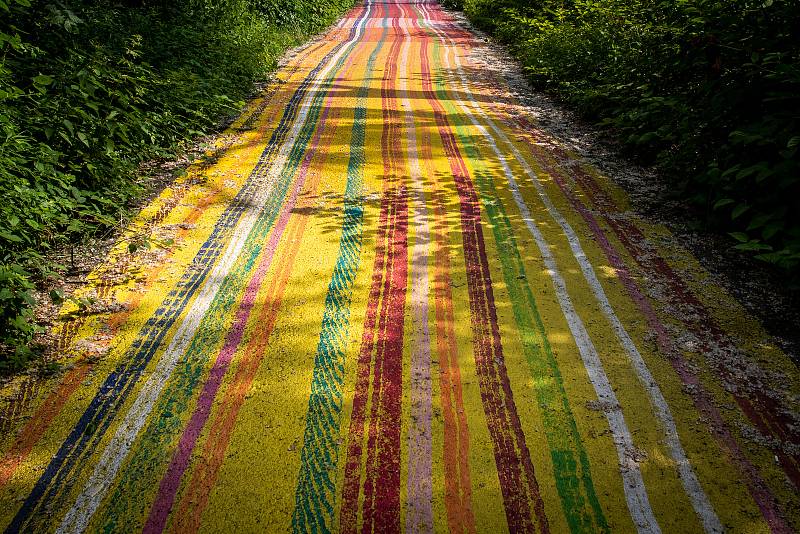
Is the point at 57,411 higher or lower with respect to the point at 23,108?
lower

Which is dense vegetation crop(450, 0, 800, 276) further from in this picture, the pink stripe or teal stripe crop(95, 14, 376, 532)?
teal stripe crop(95, 14, 376, 532)

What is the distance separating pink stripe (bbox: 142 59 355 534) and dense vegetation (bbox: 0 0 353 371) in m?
0.97

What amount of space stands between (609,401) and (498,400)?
0.54 m

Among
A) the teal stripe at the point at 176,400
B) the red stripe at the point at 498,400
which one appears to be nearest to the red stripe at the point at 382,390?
the red stripe at the point at 498,400

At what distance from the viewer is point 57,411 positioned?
2312mm

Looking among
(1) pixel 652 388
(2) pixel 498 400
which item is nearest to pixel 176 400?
(2) pixel 498 400

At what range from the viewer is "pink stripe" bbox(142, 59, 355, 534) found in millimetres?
1935

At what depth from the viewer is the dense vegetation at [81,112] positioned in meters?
3.03

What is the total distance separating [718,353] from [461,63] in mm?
9853

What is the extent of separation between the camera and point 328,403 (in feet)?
7.95

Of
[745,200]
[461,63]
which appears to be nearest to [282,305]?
[745,200]

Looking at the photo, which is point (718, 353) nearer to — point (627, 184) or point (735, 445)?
point (735, 445)

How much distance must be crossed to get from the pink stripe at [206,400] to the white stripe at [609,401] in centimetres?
183

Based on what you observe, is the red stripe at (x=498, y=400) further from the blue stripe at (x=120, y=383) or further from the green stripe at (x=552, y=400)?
the blue stripe at (x=120, y=383)
